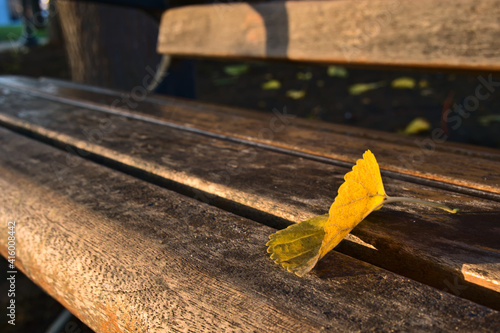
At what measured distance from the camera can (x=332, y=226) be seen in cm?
44

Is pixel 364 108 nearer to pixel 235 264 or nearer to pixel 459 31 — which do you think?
pixel 459 31

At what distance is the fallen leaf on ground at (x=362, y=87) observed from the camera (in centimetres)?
379

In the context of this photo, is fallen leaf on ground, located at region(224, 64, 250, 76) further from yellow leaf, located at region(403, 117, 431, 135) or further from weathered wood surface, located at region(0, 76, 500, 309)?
weathered wood surface, located at region(0, 76, 500, 309)

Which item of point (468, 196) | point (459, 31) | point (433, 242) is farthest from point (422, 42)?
point (433, 242)

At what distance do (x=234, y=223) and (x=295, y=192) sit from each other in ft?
0.43

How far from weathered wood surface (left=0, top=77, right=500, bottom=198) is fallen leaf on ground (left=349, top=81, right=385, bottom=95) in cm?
268

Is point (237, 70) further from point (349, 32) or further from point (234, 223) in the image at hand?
point (234, 223)

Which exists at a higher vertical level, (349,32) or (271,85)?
(349,32)

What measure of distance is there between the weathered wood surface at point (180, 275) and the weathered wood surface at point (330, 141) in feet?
1.06

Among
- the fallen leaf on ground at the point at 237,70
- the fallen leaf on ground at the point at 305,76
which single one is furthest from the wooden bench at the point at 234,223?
the fallen leaf on ground at the point at 237,70

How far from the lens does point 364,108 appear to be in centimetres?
346

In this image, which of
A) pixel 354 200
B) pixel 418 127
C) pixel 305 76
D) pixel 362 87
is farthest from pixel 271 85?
pixel 354 200

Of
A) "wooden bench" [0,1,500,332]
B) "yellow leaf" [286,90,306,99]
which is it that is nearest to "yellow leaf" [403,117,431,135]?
"yellow leaf" [286,90,306,99]

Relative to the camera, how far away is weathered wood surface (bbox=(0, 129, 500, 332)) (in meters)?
0.39
